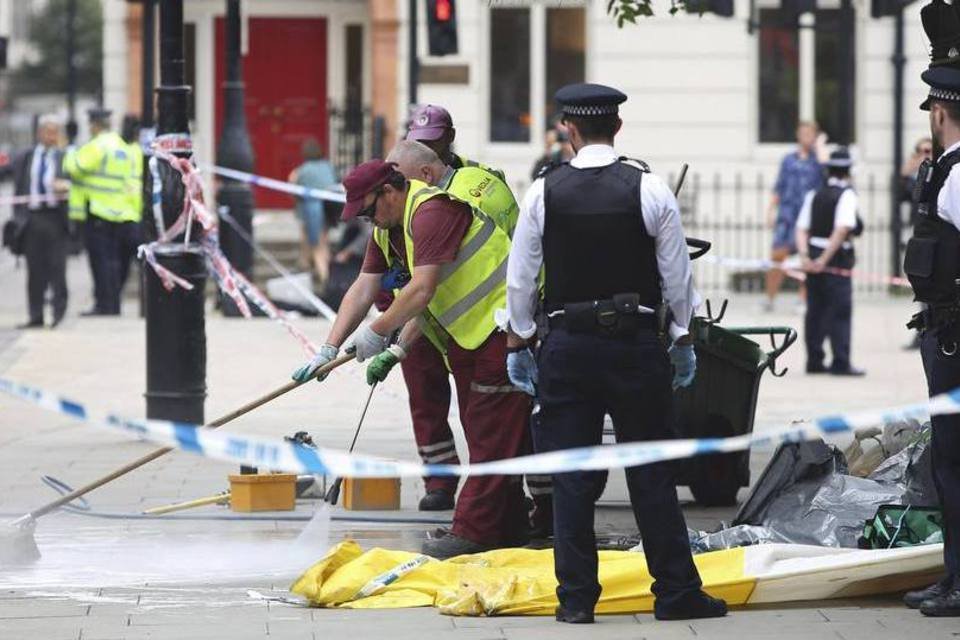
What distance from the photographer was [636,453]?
644cm

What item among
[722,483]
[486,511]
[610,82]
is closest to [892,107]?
[610,82]

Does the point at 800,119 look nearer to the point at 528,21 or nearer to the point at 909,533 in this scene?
the point at 528,21

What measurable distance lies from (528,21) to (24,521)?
17297 mm

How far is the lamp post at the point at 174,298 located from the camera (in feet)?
38.0

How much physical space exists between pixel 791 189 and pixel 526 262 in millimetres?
13870

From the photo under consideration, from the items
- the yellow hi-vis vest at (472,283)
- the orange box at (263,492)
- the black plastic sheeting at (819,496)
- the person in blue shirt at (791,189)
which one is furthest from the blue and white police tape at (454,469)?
the person in blue shirt at (791,189)

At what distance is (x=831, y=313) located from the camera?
1541 cm

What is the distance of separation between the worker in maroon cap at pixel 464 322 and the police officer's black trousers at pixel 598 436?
4.00ft

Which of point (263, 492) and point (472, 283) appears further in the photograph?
point (263, 492)

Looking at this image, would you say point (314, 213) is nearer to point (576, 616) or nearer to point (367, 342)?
point (367, 342)

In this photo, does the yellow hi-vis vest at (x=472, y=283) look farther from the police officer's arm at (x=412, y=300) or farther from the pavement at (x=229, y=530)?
the pavement at (x=229, y=530)

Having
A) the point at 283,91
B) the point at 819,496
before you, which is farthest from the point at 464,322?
the point at 283,91

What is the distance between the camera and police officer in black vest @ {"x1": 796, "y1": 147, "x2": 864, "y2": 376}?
15.3 m

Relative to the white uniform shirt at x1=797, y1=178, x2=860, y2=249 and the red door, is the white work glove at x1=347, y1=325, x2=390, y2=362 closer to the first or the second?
the white uniform shirt at x1=797, y1=178, x2=860, y2=249
